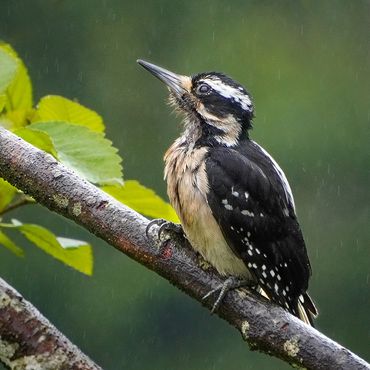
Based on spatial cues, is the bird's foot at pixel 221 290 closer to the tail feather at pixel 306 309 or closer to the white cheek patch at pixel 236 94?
the tail feather at pixel 306 309

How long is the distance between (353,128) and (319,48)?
2.69 metres

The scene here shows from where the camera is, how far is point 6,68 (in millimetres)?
3221

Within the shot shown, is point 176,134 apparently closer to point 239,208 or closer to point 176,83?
point 176,83

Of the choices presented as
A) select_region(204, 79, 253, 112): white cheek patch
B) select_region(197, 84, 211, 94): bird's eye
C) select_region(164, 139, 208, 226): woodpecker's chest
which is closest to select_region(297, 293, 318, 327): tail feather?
select_region(164, 139, 208, 226): woodpecker's chest

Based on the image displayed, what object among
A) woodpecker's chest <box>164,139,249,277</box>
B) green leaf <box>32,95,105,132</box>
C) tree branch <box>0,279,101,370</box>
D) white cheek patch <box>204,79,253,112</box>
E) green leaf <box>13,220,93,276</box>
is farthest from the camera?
white cheek patch <box>204,79,253,112</box>

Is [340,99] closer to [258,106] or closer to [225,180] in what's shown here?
[258,106]

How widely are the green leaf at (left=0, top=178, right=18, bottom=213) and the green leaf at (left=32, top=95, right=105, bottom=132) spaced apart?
213mm

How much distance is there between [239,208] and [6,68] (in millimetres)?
1533

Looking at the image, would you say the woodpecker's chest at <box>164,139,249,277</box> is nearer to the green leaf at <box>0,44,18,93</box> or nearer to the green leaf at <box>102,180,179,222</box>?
the green leaf at <box>102,180,179,222</box>

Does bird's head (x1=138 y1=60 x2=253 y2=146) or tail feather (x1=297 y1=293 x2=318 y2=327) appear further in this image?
bird's head (x1=138 y1=60 x2=253 y2=146)

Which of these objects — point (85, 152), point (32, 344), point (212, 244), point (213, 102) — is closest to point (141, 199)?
point (85, 152)

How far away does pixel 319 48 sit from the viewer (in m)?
19.8

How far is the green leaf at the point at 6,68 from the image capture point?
10.5ft

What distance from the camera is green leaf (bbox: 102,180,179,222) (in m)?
3.40
